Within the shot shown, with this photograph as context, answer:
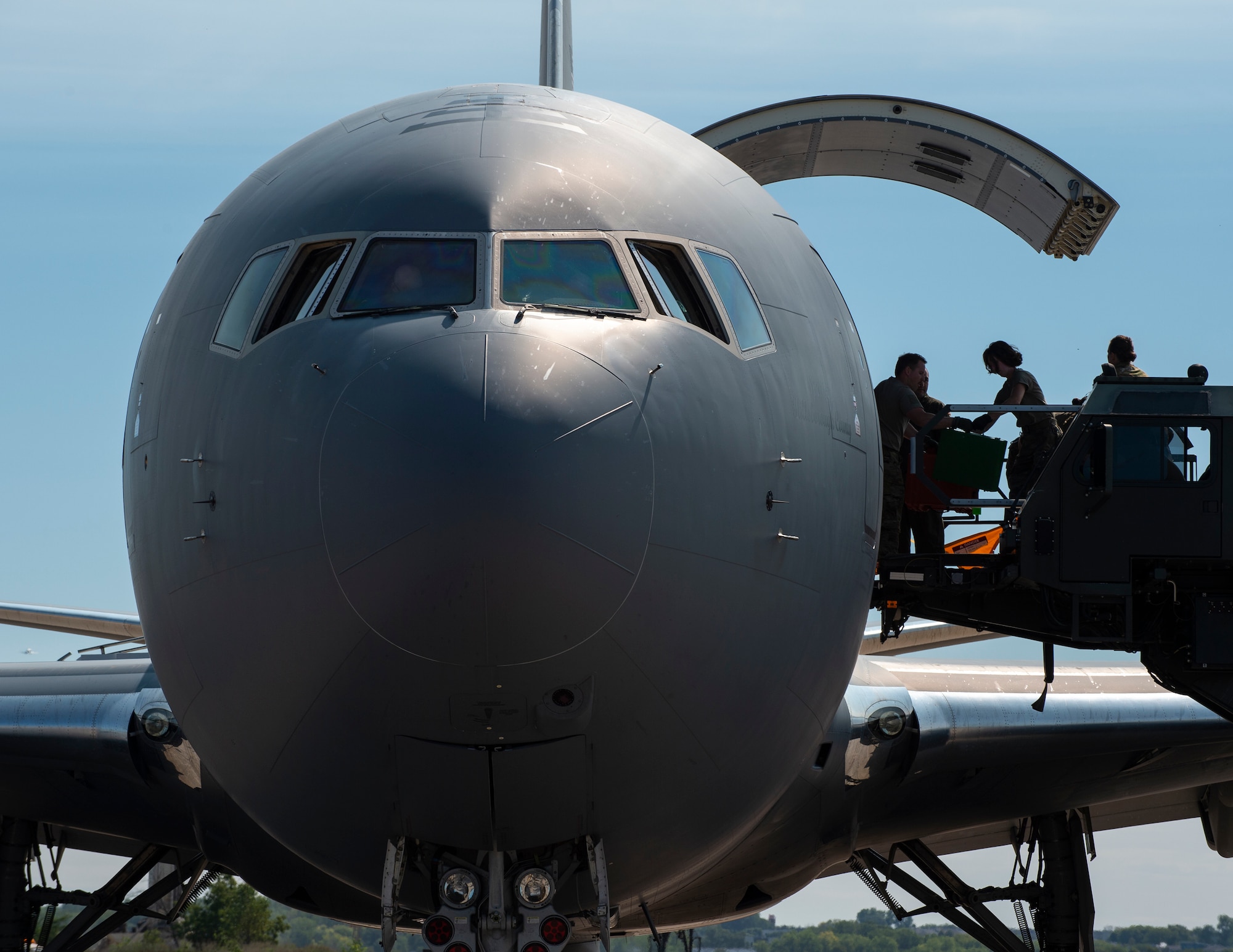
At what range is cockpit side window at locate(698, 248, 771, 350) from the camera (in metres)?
6.47

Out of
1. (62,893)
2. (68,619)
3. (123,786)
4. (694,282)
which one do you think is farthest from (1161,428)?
(68,619)

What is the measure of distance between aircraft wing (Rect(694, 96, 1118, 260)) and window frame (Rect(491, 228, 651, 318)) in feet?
20.6

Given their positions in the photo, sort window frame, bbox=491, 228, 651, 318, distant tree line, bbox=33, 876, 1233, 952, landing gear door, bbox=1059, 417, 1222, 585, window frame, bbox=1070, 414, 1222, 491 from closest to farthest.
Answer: window frame, bbox=491, 228, 651, 318
landing gear door, bbox=1059, 417, 1222, 585
window frame, bbox=1070, 414, 1222, 491
distant tree line, bbox=33, 876, 1233, 952

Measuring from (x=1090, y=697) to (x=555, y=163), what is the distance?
257 inches

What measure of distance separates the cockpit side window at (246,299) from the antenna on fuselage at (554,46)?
556 centimetres

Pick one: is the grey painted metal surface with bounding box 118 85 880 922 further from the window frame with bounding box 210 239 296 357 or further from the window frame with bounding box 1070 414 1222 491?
the window frame with bounding box 1070 414 1222 491

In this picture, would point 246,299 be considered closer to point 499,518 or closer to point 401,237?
point 401,237

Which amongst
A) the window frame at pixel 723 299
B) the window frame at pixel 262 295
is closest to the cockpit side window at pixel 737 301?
the window frame at pixel 723 299

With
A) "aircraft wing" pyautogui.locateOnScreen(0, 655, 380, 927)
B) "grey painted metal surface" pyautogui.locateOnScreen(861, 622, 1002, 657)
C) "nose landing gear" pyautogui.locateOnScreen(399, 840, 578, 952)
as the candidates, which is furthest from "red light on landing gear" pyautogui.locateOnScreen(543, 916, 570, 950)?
"grey painted metal surface" pyautogui.locateOnScreen(861, 622, 1002, 657)

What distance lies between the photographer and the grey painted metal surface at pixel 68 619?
16062 millimetres

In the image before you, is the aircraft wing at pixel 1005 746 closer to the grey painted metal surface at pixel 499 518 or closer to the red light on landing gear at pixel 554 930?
the grey painted metal surface at pixel 499 518

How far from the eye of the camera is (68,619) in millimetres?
16312

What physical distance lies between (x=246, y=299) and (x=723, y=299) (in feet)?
6.71

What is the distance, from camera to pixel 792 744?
6840mm
